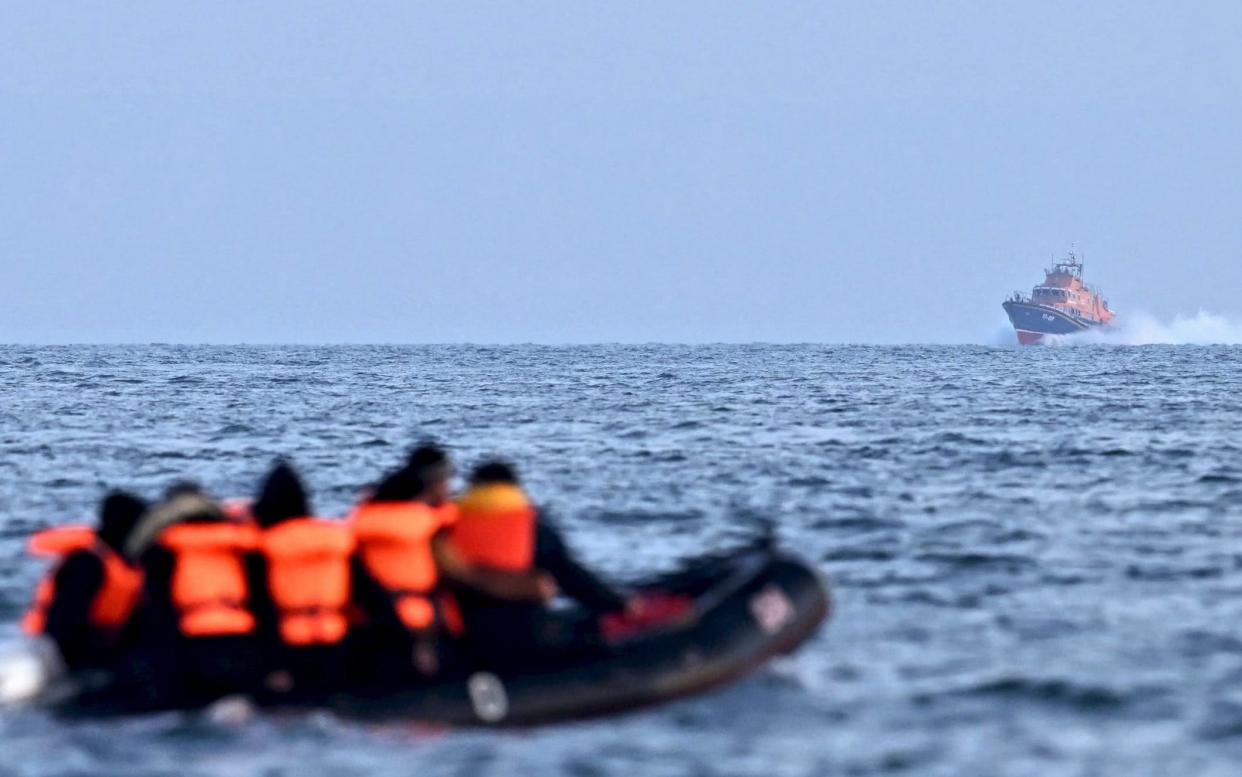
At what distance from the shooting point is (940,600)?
16.8 metres

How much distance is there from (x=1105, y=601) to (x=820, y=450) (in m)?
17.5

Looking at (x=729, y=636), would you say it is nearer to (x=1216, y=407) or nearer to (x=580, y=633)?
(x=580, y=633)

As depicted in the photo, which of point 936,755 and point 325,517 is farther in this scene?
point 325,517

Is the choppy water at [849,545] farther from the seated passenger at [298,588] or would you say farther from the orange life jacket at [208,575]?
the orange life jacket at [208,575]

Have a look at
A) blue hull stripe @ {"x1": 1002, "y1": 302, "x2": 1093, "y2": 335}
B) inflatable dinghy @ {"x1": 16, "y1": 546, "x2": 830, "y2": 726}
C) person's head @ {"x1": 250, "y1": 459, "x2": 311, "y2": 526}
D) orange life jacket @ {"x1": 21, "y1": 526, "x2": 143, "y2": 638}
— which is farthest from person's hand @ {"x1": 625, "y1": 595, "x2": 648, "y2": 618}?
blue hull stripe @ {"x1": 1002, "y1": 302, "x2": 1093, "y2": 335}

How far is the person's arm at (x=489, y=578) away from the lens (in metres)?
12.2

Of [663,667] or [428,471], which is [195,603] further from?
[663,667]

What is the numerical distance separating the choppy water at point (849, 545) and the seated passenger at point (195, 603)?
29 cm

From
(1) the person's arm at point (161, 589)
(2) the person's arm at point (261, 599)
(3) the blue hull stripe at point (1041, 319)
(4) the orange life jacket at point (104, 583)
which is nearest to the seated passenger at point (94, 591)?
(4) the orange life jacket at point (104, 583)

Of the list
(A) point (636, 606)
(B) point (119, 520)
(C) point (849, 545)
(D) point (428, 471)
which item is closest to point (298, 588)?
(D) point (428, 471)

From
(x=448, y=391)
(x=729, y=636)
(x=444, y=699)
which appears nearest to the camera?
(x=444, y=699)

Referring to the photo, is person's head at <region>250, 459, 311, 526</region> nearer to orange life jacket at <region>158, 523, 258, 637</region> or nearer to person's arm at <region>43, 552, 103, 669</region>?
orange life jacket at <region>158, 523, 258, 637</region>

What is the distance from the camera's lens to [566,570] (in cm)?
1275

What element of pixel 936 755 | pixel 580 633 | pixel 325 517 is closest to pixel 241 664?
pixel 580 633
